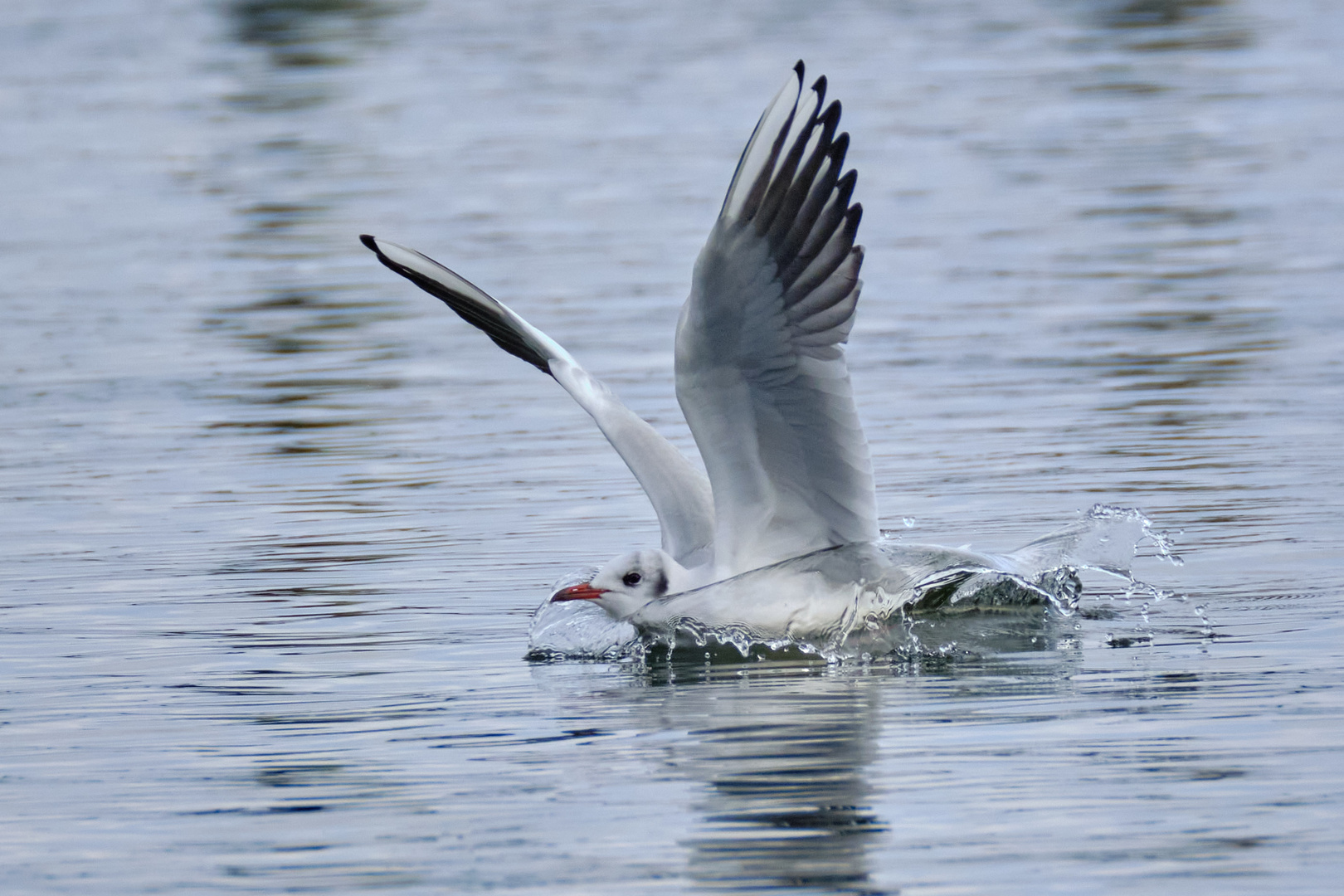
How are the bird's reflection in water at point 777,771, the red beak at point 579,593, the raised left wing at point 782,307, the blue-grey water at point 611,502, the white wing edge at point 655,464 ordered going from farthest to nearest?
the white wing edge at point 655,464 → the red beak at point 579,593 → the raised left wing at point 782,307 → the blue-grey water at point 611,502 → the bird's reflection in water at point 777,771

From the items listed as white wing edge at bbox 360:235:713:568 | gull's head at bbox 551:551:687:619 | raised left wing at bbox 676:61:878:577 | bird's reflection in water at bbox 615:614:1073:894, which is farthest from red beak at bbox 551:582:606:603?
raised left wing at bbox 676:61:878:577

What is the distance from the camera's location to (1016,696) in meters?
7.24

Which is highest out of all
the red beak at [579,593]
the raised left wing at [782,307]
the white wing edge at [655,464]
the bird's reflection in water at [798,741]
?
the raised left wing at [782,307]

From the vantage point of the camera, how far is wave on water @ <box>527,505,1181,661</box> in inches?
328

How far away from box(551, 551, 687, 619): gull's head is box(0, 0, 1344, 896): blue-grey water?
30 centimetres

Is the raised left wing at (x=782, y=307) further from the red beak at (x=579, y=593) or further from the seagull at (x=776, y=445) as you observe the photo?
the red beak at (x=579, y=593)

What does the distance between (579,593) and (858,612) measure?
1018mm

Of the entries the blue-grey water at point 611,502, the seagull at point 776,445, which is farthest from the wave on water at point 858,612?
the blue-grey water at point 611,502

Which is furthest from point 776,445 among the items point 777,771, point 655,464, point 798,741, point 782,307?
point 777,771

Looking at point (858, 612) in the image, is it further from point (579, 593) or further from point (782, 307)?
point (782, 307)

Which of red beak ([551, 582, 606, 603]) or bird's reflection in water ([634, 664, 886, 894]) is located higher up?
red beak ([551, 582, 606, 603])

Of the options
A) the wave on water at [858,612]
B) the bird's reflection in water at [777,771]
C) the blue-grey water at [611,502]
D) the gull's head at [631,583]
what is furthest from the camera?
the gull's head at [631,583]

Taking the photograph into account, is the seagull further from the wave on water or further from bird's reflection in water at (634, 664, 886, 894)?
bird's reflection in water at (634, 664, 886, 894)

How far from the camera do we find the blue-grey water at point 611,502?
19.4 ft
